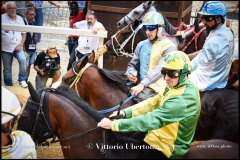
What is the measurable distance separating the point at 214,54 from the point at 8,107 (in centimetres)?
286

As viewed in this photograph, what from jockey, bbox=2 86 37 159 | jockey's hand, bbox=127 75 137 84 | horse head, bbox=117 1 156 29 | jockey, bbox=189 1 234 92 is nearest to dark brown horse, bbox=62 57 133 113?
jockey's hand, bbox=127 75 137 84

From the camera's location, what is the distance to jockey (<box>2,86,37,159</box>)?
10.4ft

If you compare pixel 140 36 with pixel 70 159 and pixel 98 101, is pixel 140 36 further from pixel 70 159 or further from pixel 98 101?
pixel 70 159

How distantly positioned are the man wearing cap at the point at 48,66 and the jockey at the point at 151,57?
2.65 meters

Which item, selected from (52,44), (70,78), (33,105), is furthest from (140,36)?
(52,44)

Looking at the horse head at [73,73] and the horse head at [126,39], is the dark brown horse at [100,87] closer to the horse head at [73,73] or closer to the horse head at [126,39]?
the horse head at [73,73]

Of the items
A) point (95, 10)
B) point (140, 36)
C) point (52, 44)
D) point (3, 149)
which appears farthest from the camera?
point (52, 44)

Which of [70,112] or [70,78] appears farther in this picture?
[70,78]

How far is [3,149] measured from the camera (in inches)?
124

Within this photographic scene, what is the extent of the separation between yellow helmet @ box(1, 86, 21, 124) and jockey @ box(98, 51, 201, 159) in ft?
2.85

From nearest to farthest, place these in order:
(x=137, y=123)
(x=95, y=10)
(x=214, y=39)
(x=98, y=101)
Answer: (x=137, y=123)
(x=214, y=39)
(x=98, y=101)
(x=95, y=10)

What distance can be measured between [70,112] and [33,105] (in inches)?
15.0

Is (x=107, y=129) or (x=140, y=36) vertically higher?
(x=140, y=36)

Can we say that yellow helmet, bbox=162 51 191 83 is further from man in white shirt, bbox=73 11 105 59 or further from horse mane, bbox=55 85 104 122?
man in white shirt, bbox=73 11 105 59
